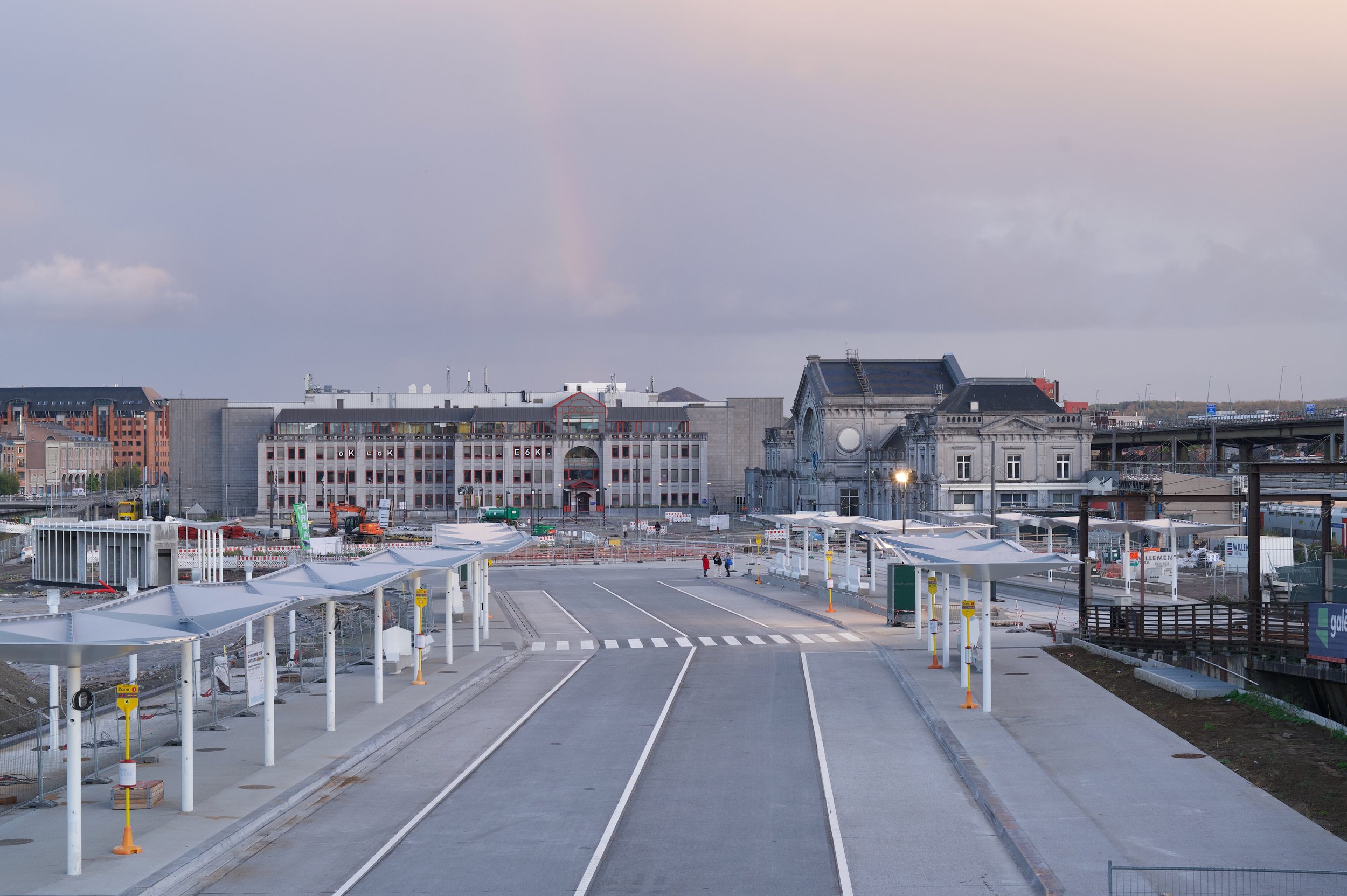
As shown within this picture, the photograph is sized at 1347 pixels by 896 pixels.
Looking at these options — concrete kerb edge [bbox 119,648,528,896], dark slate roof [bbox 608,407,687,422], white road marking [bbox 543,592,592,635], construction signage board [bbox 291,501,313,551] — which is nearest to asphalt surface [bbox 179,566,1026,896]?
concrete kerb edge [bbox 119,648,528,896]

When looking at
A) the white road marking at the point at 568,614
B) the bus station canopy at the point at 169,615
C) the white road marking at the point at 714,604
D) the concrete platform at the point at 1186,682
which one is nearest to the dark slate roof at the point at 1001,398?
the white road marking at the point at 714,604

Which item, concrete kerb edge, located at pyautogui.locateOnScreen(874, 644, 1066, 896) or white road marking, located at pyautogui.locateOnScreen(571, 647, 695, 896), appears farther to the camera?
white road marking, located at pyautogui.locateOnScreen(571, 647, 695, 896)

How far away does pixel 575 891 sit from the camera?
53.7 feet

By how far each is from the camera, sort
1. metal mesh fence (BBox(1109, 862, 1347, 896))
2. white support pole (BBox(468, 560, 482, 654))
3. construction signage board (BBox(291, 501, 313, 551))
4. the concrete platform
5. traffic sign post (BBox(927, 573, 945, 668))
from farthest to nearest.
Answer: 1. construction signage board (BBox(291, 501, 313, 551))
2. white support pole (BBox(468, 560, 482, 654))
3. traffic sign post (BBox(927, 573, 945, 668))
4. the concrete platform
5. metal mesh fence (BBox(1109, 862, 1347, 896))

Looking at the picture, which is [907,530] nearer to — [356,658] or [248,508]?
[356,658]

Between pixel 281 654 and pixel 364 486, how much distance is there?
11970 cm

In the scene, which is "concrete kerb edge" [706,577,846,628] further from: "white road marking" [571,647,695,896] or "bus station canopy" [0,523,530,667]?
"bus station canopy" [0,523,530,667]

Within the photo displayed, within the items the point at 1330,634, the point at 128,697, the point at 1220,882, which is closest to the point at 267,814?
the point at 128,697

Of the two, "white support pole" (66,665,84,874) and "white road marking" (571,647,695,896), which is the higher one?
"white support pole" (66,665,84,874)

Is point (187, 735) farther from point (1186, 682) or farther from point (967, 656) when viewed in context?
point (1186, 682)

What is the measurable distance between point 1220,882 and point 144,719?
2383 centimetres

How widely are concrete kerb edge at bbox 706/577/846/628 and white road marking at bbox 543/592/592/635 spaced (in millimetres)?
10221

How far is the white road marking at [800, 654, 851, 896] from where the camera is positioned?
16953mm

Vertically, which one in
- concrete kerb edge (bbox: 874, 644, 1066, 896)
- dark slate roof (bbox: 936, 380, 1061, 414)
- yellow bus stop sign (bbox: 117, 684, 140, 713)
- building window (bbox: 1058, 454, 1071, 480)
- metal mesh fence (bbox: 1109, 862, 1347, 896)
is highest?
dark slate roof (bbox: 936, 380, 1061, 414)
